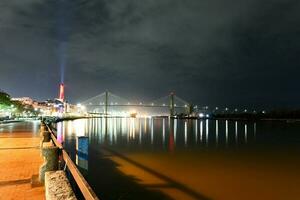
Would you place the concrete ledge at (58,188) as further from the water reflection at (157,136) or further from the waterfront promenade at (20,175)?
the water reflection at (157,136)

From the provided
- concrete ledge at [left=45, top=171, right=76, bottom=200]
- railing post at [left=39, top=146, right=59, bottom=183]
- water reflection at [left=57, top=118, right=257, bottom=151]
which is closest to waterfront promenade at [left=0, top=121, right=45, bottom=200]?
railing post at [left=39, top=146, right=59, bottom=183]

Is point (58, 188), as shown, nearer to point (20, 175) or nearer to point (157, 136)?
point (20, 175)

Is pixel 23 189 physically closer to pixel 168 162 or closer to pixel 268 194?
pixel 268 194

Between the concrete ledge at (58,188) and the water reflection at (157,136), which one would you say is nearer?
the concrete ledge at (58,188)

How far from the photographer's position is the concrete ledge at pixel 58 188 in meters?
5.23

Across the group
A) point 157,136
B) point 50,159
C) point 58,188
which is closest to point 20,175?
point 50,159

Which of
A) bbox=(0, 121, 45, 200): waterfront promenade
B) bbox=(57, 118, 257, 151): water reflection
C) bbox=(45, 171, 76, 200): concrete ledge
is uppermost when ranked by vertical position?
bbox=(45, 171, 76, 200): concrete ledge

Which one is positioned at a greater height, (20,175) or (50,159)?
(50,159)

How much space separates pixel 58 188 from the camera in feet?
18.5

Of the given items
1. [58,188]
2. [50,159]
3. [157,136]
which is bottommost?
[157,136]

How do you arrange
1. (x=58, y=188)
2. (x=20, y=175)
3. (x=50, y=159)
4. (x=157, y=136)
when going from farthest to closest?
1. (x=157, y=136)
2. (x=20, y=175)
3. (x=50, y=159)
4. (x=58, y=188)

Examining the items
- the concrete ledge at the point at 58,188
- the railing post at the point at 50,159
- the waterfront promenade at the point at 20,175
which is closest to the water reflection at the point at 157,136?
the waterfront promenade at the point at 20,175

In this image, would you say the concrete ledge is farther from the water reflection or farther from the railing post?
the water reflection

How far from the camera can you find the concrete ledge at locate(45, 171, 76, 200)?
5.23m
